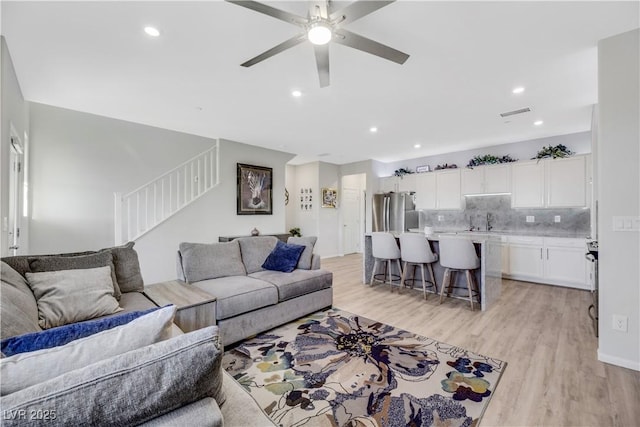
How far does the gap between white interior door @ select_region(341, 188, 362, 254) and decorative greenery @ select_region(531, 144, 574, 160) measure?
15.1 feet

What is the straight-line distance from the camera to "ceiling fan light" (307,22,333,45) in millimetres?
1798

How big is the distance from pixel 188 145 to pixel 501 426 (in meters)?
5.83

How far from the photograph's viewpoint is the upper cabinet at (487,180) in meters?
5.28

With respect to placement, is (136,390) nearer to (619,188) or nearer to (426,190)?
(619,188)

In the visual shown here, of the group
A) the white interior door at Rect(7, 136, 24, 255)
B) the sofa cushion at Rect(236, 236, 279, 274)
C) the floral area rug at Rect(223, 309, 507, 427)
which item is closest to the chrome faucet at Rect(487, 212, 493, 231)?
the floral area rug at Rect(223, 309, 507, 427)

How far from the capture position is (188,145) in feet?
17.5

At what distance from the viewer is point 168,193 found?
5016 mm

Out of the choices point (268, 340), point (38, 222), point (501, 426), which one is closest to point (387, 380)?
point (501, 426)

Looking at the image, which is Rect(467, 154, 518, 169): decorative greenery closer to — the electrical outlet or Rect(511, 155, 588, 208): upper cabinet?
Rect(511, 155, 588, 208): upper cabinet

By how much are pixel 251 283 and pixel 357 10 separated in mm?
2507

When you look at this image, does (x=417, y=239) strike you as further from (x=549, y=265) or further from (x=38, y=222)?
(x=38, y=222)

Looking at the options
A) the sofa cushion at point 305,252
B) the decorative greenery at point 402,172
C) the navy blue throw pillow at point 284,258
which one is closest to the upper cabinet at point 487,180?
the decorative greenery at point 402,172

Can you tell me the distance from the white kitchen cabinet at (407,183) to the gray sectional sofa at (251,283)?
154 inches


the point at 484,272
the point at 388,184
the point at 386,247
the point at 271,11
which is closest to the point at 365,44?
the point at 271,11
